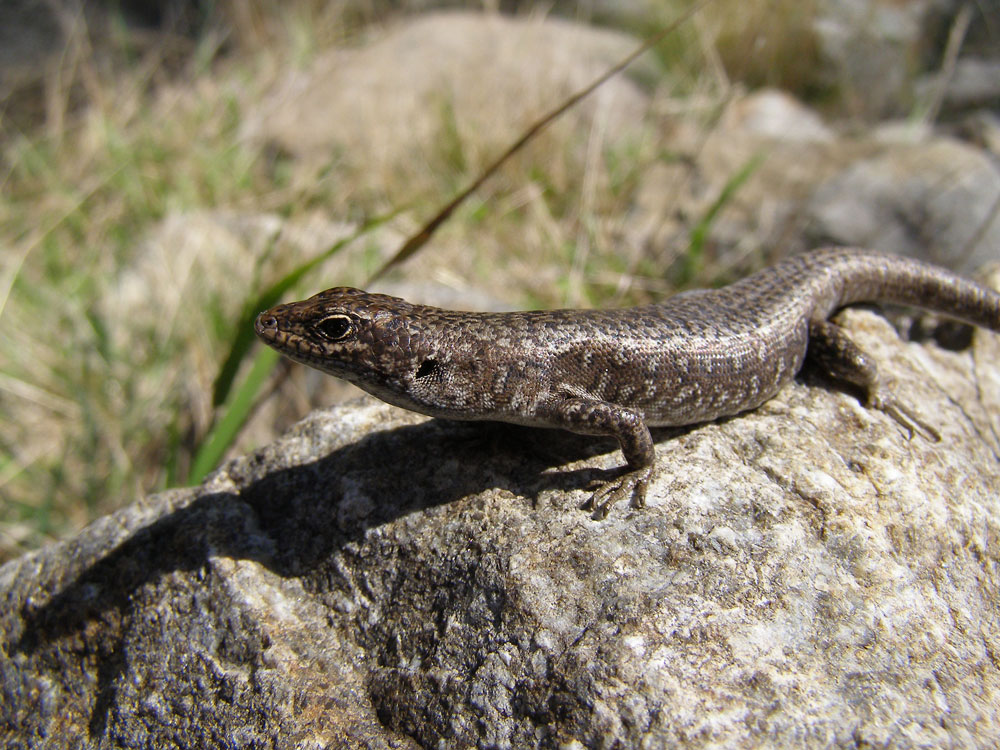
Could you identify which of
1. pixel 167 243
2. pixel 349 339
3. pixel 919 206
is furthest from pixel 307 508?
pixel 919 206

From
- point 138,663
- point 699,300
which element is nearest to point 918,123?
point 699,300

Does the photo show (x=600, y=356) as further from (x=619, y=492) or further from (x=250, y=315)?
(x=250, y=315)

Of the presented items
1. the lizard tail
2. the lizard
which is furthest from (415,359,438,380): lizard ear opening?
the lizard tail

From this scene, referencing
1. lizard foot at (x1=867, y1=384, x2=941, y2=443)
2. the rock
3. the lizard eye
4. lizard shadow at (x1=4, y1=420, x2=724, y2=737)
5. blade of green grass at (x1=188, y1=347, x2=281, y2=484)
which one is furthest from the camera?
the rock

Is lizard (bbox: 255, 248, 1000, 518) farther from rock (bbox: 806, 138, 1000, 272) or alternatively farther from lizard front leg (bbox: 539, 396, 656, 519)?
rock (bbox: 806, 138, 1000, 272)

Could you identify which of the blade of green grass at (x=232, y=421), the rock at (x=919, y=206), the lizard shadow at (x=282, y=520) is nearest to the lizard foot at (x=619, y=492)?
the lizard shadow at (x=282, y=520)

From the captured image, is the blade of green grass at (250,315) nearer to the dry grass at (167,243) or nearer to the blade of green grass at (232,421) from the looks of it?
the blade of green grass at (232,421)
